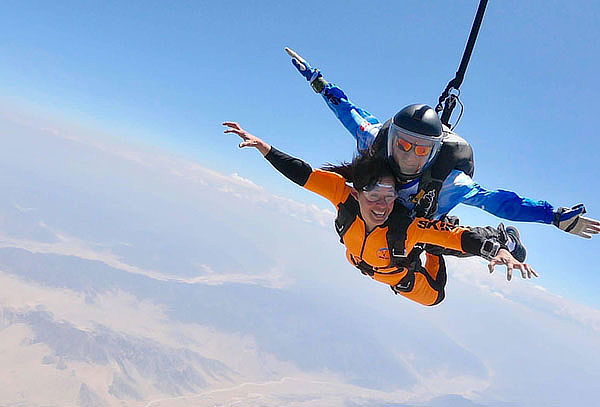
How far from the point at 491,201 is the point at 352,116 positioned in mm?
1527

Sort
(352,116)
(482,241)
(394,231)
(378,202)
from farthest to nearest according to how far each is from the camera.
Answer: (352,116), (394,231), (378,202), (482,241)

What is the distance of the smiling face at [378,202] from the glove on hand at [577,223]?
1.08m

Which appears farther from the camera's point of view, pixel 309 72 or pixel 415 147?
pixel 309 72

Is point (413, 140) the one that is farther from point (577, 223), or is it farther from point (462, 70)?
point (577, 223)

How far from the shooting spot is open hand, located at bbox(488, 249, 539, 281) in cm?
232

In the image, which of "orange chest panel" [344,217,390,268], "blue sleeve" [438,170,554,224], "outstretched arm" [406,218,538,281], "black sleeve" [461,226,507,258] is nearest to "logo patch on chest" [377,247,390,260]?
"orange chest panel" [344,217,390,268]

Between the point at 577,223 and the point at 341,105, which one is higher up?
the point at 341,105

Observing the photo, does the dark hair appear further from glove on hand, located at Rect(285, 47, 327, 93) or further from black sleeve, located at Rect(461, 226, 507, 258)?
glove on hand, located at Rect(285, 47, 327, 93)

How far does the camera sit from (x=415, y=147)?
9.29 feet

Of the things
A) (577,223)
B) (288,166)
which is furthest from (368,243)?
(577,223)

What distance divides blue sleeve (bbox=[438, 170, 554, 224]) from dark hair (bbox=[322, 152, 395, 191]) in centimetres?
48

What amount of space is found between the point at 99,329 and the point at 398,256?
135 meters

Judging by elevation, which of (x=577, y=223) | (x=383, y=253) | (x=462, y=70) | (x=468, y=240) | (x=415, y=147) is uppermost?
(x=462, y=70)

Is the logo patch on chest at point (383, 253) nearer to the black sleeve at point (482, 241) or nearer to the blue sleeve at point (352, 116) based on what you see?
the black sleeve at point (482, 241)
